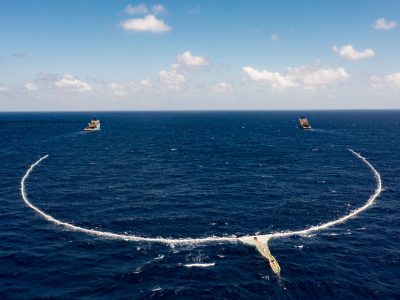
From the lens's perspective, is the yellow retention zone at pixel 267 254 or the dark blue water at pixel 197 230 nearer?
the dark blue water at pixel 197 230

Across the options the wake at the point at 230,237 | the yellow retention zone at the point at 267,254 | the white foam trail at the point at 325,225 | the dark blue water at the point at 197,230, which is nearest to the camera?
the dark blue water at the point at 197,230

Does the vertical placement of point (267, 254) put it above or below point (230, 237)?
below

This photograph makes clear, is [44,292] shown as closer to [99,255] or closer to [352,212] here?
[99,255]

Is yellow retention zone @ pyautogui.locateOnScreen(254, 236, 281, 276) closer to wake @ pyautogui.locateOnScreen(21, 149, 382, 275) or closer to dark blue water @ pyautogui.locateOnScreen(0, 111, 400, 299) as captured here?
wake @ pyautogui.locateOnScreen(21, 149, 382, 275)

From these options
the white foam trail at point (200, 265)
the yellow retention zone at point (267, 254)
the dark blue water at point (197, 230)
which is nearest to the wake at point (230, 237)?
the yellow retention zone at point (267, 254)

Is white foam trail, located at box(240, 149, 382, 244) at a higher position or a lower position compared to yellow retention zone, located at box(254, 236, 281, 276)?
higher

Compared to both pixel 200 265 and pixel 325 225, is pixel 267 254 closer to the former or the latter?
pixel 200 265

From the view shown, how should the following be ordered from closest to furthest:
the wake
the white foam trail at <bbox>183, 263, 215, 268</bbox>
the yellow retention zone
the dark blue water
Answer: the dark blue water → the yellow retention zone → the white foam trail at <bbox>183, 263, 215, 268</bbox> → the wake

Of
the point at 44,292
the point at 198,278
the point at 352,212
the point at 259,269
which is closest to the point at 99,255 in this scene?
the point at 44,292

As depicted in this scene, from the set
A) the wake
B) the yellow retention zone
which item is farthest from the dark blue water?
the wake

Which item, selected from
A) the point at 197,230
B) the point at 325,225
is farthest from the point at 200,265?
the point at 325,225

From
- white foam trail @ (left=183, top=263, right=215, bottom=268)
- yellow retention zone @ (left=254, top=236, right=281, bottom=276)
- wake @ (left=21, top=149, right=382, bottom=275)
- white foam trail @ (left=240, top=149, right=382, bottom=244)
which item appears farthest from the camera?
white foam trail @ (left=240, top=149, right=382, bottom=244)

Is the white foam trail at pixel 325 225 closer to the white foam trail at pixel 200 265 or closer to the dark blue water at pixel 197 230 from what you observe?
the dark blue water at pixel 197 230
